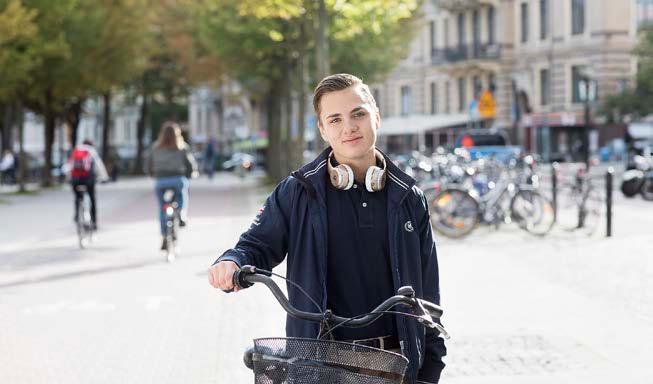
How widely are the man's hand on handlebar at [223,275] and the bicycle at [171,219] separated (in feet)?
38.4

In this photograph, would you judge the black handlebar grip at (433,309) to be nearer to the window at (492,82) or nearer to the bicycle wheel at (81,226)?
the bicycle wheel at (81,226)

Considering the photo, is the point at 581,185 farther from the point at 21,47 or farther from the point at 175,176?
the point at 21,47

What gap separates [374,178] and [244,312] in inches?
269

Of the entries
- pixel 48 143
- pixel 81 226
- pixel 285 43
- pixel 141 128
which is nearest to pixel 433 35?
pixel 141 128

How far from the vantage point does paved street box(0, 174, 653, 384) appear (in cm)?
812

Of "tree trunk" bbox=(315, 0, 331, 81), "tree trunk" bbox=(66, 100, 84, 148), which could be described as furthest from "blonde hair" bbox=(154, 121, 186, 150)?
"tree trunk" bbox=(66, 100, 84, 148)

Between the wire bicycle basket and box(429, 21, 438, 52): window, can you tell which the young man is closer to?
the wire bicycle basket

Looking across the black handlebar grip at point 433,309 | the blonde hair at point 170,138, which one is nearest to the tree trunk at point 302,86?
the blonde hair at point 170,138

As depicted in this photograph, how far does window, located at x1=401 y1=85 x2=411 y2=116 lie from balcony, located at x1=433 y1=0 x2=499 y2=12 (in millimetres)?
7243

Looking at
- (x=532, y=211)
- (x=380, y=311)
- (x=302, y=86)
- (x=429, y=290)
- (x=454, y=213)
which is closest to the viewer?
(x=380, y=311)

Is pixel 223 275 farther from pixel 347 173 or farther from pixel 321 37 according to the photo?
pixel 321 37

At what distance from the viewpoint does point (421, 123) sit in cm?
6303

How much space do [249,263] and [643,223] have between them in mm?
17405

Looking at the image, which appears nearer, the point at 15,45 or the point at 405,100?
the point at 15,45
